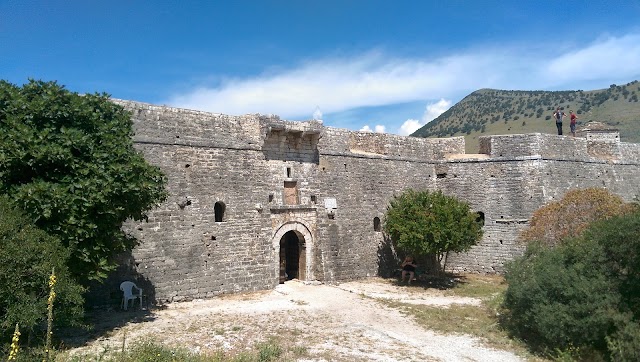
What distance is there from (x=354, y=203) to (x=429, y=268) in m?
3.56

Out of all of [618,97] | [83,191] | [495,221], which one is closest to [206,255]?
[83,191]

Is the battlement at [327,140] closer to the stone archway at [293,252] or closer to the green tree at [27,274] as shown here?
the stone archway at [293,252]

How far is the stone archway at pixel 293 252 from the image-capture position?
14680 millimetres

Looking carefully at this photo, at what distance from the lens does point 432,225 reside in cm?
1488

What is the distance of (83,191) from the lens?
8570 millimetres

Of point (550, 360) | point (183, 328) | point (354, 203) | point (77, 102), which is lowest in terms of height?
point (550, 360)

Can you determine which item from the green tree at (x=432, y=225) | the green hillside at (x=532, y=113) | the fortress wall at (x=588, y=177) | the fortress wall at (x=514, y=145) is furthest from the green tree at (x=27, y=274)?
the green hillside at (x=532, y=113)

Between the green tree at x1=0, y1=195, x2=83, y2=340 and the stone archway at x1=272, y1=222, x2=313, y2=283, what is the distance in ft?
23.4

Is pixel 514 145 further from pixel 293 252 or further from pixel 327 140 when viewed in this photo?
pixel 293 252

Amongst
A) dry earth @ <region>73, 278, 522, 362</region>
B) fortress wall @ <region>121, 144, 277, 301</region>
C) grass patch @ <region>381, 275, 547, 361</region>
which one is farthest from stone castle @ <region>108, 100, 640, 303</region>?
grass patch @ <region>381, 275, 547, 361</region>

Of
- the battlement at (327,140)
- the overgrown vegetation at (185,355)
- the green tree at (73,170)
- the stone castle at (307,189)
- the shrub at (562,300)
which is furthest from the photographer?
the battlement at (327,140)

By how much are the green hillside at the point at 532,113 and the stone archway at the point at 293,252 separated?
30.0 metres

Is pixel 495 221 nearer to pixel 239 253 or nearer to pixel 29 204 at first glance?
pixel 239 253

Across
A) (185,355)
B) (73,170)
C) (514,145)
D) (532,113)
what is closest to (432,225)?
(514,145)
